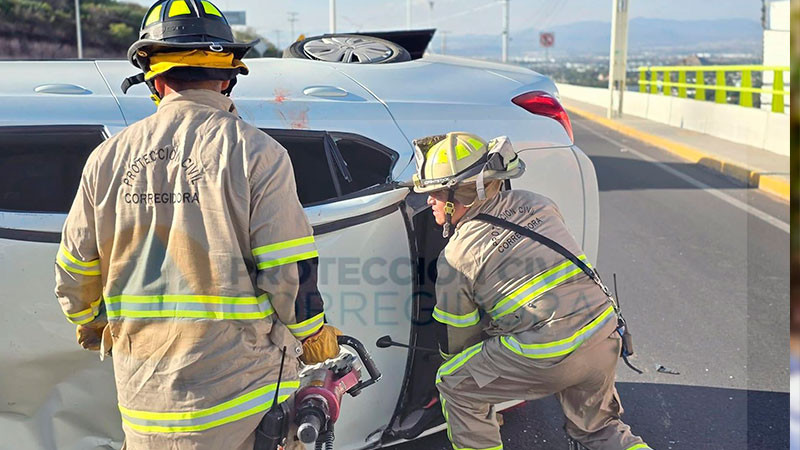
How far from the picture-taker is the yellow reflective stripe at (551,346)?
2.80m

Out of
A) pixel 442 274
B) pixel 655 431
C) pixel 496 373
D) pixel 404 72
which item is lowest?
pixel 655 431

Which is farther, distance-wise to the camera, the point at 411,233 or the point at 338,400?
the point at 411,233

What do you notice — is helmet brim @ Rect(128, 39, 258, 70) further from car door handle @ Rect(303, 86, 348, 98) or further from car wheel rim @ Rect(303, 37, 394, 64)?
car wheel rim @ Rect(303, 37, 394, 64)

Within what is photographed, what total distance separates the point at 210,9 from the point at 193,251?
26.6 inches

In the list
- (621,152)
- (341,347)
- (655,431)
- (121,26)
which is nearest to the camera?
(341,347)

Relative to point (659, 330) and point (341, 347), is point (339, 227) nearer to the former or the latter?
point (341, 347)

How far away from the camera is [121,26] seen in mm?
39438


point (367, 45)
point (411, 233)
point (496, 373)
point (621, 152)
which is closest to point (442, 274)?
point (411, 233)

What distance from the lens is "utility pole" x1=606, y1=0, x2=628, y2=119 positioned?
20.3m

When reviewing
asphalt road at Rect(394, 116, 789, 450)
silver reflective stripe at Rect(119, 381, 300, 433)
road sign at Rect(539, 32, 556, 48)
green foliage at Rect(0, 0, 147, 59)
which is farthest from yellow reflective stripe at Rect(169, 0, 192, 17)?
road sign at Rect(539, 32, 556, 48)

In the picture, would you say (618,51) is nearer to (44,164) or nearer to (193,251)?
(44,164)

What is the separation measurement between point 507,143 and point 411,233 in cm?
47

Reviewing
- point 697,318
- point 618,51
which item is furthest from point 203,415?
point 618,51

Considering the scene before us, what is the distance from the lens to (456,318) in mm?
2893
